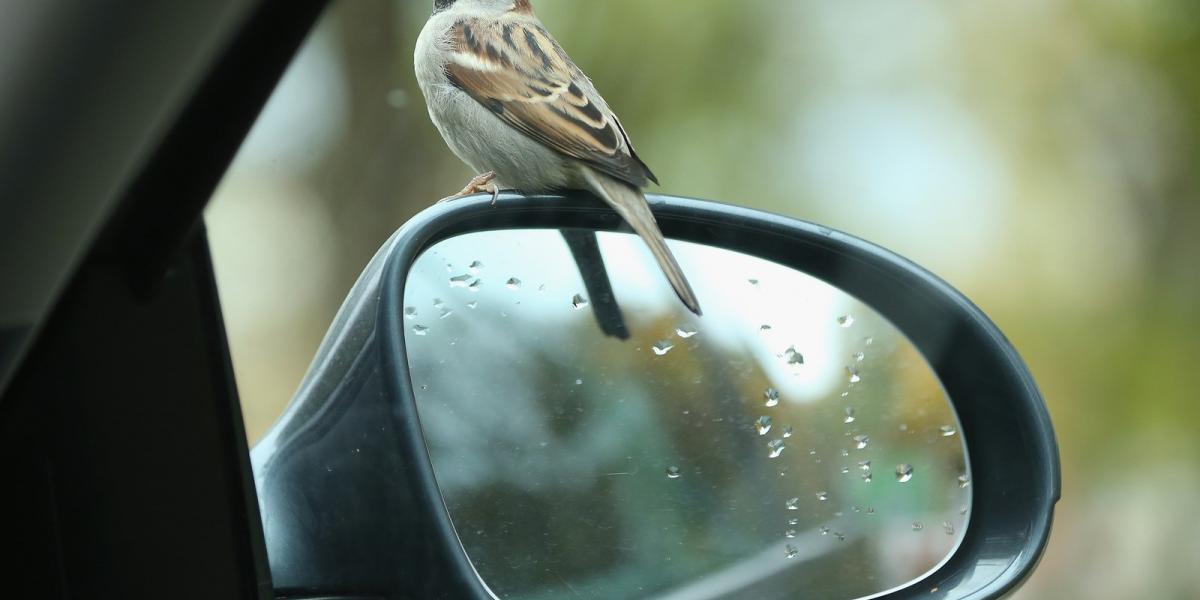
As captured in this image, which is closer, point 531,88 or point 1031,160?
point 531,88

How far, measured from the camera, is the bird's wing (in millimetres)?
3217

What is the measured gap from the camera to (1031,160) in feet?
27.0

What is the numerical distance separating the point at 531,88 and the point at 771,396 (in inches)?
59.9

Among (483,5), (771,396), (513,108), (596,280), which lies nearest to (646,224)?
(596,280)

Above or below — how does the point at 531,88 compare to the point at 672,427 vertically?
above

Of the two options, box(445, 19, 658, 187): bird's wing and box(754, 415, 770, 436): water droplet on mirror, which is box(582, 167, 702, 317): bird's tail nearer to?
box(754, 415, 770, 436): water droplet on mirror

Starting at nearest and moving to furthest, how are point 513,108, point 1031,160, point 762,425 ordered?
point 762,425
point 513,108
point 1031,160

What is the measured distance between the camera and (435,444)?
166 cm

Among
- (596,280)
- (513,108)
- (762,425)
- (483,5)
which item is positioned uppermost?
(483,5)

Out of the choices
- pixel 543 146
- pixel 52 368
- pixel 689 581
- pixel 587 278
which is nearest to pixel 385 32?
pixel 543 146

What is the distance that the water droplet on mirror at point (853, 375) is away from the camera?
2.25 m

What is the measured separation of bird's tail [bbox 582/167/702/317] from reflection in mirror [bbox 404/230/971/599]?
40mm

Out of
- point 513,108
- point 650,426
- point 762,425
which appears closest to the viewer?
point 650,426

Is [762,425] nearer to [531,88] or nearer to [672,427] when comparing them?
[672,427]
